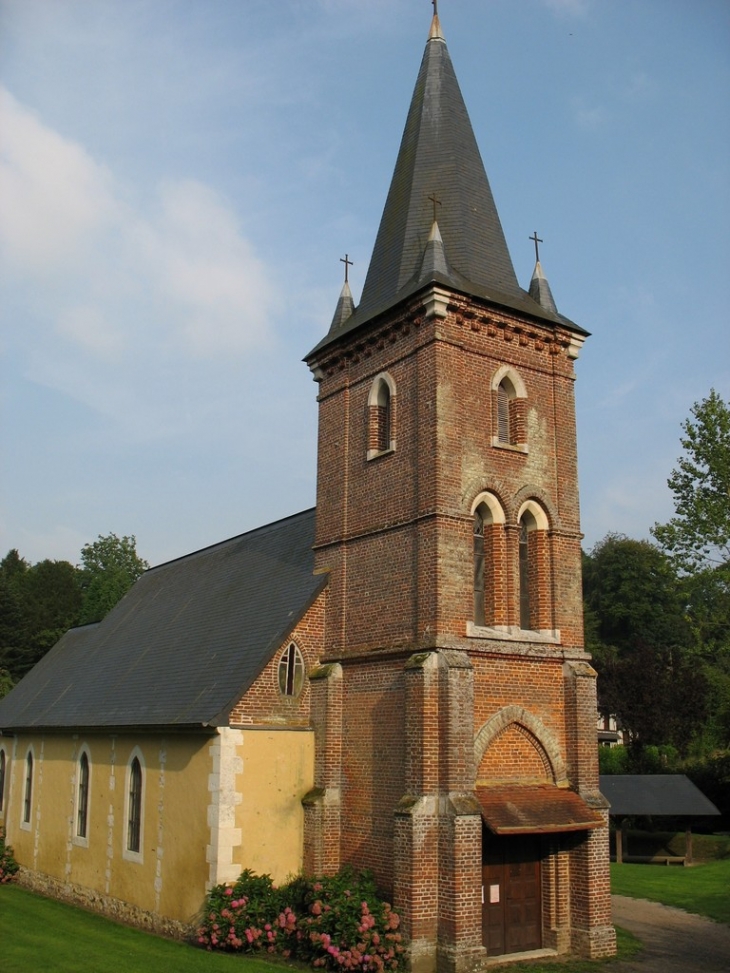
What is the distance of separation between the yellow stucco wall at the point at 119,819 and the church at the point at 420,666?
81mm

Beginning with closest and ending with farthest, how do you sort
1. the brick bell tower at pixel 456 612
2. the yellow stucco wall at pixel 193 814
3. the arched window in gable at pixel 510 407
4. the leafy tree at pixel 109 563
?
the brick bell tower at pixel 456 612 → the yellow stucco wall at pixel 193 814 → the arched window in gable at pixel 510 407 → the leafy tree at pixel 109 563

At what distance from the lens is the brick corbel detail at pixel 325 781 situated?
17094 millimetres

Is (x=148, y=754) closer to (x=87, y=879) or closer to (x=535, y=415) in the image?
(x=87, y=879)

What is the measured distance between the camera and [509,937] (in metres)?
16.4

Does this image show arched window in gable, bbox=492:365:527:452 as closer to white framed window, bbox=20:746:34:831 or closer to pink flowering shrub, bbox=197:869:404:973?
pink flowering shrub, bbox=197:869:404:973

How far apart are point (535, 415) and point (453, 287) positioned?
3.18m

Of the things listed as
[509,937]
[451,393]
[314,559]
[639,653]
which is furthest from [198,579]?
[639,653]

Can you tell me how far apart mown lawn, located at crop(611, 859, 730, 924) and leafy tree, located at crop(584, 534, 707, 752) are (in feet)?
40.3

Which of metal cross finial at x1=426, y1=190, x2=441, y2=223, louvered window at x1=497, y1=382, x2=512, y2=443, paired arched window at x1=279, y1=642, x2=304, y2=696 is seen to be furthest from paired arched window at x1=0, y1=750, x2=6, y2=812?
metal cross finial at x1=426, y1=190, x2=441, y2=223

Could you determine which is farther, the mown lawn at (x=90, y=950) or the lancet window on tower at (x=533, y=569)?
the lancet window on tower at (x=533, y=569)

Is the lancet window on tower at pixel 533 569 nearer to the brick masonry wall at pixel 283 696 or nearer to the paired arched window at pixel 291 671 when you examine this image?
the brick masonry wall at pixel 283 696

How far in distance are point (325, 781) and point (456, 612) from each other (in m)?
4.24

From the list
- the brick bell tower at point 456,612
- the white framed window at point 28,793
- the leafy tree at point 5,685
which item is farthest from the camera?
the leafy tree at point 5,685

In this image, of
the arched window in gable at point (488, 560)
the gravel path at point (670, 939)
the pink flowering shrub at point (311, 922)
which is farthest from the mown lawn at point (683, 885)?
the pink flowering shrub at point (311, 922)
